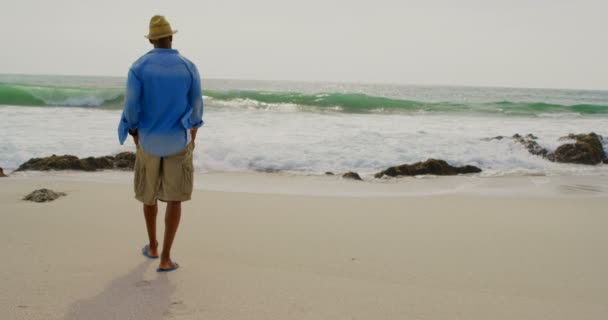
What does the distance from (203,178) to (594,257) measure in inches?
171

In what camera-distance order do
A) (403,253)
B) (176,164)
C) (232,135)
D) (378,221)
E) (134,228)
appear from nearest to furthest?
1. (176,164)
2. (403,253)
3. (134,228)
4. (378,221)
5. (232,135)

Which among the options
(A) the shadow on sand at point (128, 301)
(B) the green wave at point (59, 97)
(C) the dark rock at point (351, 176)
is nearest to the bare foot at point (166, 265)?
(A) the shadow on sand at point (128, 301)

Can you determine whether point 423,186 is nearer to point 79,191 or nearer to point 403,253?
point 403,253

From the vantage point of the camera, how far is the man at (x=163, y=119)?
264 centimetres

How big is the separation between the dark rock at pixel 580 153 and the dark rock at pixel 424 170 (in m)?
2.38

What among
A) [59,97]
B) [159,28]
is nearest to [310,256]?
[159,28]

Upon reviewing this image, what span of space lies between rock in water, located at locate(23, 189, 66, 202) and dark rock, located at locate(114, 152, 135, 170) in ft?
6.22

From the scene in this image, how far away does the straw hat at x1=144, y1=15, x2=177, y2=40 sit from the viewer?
2697 mm

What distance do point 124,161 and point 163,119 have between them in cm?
422

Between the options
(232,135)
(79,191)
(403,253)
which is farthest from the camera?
(232,135)

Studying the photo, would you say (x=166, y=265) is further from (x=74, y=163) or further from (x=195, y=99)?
(x=74, y=163)

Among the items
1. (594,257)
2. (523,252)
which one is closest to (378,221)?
(523,252)

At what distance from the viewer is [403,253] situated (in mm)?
3246

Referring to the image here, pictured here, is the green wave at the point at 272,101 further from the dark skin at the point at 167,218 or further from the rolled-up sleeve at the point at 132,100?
the rolled-up sleeve at the point at 132,100
